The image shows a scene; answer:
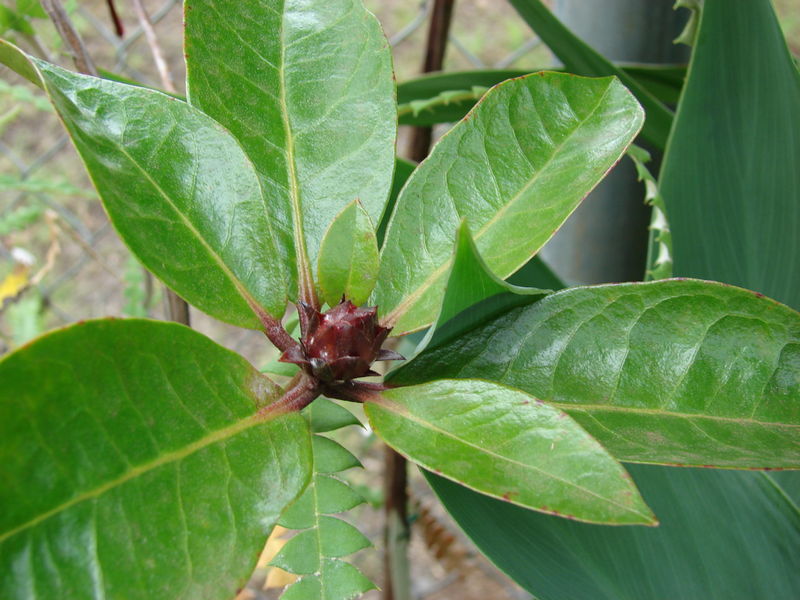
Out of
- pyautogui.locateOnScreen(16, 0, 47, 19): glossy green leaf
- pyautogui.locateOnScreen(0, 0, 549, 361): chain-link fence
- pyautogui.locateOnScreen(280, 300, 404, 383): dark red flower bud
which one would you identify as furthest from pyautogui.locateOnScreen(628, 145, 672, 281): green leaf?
pyautogui.locateOnScreen(0, 0, 549, 361): chain-link fence

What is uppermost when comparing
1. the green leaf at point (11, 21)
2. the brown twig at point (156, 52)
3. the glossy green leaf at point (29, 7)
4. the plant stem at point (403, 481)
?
the glossy green leaf at point (29, 7)

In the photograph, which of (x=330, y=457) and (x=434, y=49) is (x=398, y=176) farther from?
(x=434, y=49)

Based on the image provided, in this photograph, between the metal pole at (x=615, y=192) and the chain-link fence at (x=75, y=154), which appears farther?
the chain-link fence at (x=75, y=154)

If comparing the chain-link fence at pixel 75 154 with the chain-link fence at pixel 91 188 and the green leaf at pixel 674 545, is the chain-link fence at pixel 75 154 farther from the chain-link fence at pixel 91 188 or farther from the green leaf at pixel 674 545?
the green leaf at pixel 674 545

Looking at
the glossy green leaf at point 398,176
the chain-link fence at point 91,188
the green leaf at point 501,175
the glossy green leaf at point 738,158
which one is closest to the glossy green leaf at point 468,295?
the green leaf at point 501,175

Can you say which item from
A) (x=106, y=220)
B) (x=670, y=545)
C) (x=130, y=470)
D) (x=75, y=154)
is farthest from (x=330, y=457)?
(x=75, y=154)

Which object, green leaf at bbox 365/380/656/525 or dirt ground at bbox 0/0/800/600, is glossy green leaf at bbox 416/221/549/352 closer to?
green leaf at bbox 365/380/656/525

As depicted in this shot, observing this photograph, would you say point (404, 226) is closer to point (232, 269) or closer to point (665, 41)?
point (232, 269)

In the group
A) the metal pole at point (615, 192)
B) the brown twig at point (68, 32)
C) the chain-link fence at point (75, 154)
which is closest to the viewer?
the brown twig at point (68, 32)
